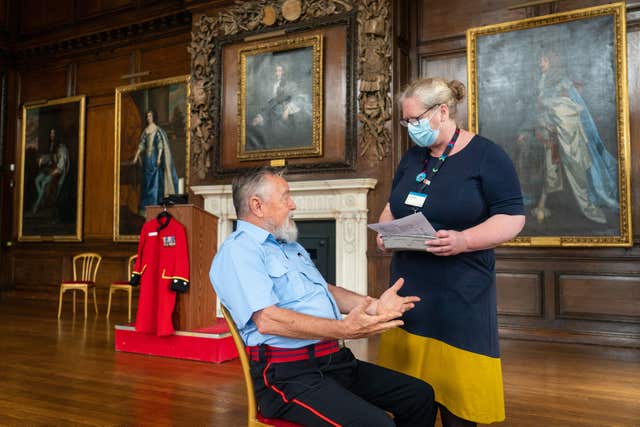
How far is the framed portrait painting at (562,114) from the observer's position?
19.8 ft

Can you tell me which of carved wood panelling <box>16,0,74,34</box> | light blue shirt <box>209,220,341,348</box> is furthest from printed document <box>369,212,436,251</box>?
carved wood panelling <box>16,0,74,34</box>

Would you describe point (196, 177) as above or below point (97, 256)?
above

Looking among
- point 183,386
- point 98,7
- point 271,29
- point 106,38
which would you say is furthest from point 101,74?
point 183,386

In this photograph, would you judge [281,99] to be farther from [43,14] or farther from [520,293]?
[43,14]

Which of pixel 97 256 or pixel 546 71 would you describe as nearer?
pixel 546 71

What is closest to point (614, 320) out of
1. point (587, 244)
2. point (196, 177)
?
point (587, 244)

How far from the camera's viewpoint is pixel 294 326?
1886 mm

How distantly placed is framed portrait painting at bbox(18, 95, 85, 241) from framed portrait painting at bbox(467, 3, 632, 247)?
7036mm

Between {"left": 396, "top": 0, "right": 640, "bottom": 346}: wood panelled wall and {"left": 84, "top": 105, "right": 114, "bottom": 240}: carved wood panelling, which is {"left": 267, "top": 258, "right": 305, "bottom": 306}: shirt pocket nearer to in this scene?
{"left": 396, "top": 0, "right": 640, "bottom": 346}: wood panelled wall

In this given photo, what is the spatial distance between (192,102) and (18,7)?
5.45 m

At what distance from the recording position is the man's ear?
2172mm

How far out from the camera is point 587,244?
19.9 feet

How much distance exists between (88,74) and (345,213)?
6155 mm

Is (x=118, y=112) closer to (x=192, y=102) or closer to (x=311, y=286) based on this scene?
(x=192, y=102)
